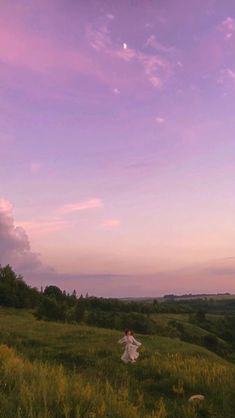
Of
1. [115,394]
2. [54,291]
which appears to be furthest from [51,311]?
[115,394]

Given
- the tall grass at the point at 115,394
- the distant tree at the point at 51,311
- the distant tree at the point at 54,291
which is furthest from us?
the distant tree at the point at 54,291

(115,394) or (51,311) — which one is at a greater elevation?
(51,311)

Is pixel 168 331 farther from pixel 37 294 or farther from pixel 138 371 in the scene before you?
pixel 138 371

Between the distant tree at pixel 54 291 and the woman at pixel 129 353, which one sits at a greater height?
the distant tree at pixel 54 291

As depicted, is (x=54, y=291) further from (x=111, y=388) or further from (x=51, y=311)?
(x=111, y=388)

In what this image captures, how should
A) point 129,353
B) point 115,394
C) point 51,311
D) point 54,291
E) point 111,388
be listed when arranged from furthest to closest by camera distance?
point 54,291 < point 51,311 < point 129,353 < point 111,388 < point 115,394

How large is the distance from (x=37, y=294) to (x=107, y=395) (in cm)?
6858

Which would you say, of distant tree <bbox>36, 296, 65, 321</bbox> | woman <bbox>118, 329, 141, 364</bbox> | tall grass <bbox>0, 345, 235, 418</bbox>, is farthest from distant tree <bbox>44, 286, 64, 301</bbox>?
tall grass <bbox>0, 345, 235, 418</bbox>

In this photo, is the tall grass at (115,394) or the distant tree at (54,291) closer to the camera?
the tall grass at (115,394)

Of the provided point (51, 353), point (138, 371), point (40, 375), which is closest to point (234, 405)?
point (40, 375)

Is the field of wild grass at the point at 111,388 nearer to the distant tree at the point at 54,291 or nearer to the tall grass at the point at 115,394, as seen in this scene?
the tall grass at the point at 115,394

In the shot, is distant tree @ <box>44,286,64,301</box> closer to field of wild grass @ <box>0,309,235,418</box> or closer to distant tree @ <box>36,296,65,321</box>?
distant tree @ <box>36,296,65,321</box>

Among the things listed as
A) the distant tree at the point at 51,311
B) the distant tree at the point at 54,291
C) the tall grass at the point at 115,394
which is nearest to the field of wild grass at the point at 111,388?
the tall grass at the point at 115,394

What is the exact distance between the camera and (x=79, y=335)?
2897 cm
